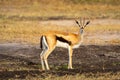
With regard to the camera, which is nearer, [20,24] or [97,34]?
[97,34]

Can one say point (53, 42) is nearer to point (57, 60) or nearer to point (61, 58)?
point (57, 60)

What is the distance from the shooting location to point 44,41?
14367 millimetres

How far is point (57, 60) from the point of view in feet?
54.3

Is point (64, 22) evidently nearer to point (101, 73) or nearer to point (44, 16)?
point (44, 16)

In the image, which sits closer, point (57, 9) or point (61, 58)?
point (61, 58)

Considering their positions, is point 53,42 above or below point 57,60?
above

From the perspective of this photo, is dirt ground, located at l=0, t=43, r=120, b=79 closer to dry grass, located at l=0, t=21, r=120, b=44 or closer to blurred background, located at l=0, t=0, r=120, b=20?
dry grass, located at l=0, t=21, r=120, b=44

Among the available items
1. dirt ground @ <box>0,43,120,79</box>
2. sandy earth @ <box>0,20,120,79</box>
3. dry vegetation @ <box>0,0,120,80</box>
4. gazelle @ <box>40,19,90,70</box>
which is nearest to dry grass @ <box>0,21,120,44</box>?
dry vegetation @ <box>0,0,120,80</box>

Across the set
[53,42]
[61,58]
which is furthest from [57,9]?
[53,42]

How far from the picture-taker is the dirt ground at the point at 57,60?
12879mm

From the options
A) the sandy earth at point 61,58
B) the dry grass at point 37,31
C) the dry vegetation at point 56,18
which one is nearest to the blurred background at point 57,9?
the dry vegetation at point 56,18

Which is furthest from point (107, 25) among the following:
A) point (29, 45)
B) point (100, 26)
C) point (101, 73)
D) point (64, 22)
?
point (101, 73)

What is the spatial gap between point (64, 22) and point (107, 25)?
3.05 meters

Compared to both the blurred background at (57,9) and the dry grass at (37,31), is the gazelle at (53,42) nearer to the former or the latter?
the dry grass at (37,31)
